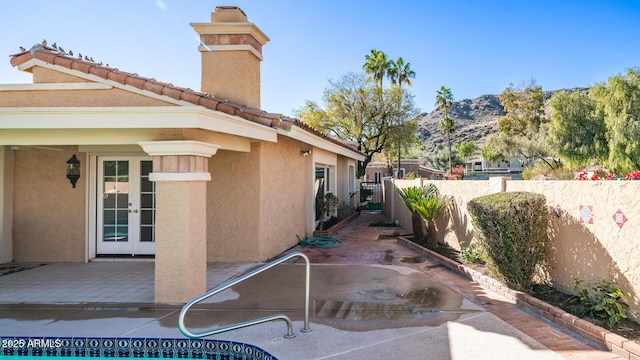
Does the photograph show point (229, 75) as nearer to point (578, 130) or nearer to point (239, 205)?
point (239, 205)

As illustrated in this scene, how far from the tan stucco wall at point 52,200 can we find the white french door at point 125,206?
440 mm

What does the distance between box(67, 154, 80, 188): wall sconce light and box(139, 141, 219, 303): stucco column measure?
464 centimetres

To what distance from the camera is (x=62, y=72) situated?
6.83 m

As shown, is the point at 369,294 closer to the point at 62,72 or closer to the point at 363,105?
the point at 62,72

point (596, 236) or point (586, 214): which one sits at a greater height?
point (586, 214)

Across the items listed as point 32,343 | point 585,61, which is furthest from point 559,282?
point 585,61

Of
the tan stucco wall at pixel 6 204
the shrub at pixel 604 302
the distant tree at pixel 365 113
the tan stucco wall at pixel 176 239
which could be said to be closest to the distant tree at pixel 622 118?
the distant tree at pixel 365 113

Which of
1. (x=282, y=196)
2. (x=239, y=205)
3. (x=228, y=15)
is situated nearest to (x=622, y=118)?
(x=282, y=196)

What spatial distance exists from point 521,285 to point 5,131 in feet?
31.2

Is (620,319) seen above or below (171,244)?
below

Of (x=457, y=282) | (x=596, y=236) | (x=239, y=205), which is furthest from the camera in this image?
(x=239, y=205)

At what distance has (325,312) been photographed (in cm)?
580

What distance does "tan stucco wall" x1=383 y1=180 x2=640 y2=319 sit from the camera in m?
4.94

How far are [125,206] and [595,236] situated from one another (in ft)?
33.1
